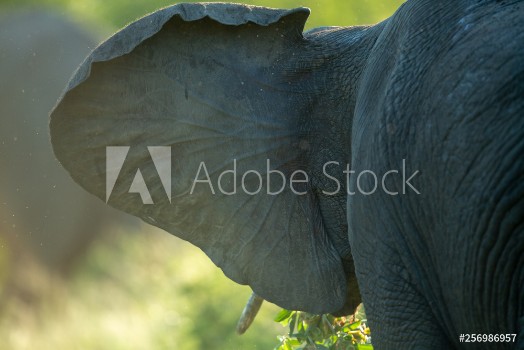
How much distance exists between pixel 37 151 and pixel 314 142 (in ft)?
12.2

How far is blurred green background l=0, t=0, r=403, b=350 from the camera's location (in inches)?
221

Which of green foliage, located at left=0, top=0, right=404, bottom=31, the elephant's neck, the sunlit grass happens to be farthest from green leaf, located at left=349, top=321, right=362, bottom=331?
green foliage, located at left=0, top=0, right=404, bottom=31

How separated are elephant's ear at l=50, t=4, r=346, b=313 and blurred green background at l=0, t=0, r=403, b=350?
10.5 ft

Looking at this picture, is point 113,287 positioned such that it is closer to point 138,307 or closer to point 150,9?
point 138,307

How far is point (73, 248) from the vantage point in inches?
242

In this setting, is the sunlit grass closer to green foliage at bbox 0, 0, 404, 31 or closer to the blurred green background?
the blurred green background

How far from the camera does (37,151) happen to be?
5.83 metres

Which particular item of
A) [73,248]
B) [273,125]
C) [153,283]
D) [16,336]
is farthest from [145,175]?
[153,283]

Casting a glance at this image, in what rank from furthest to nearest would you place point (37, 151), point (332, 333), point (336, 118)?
point (37, 151)
point (332, 333)
point (336, 118)

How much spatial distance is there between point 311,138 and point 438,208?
0.56 m

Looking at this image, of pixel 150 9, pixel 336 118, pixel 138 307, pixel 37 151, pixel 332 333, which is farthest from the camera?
pixel 150 9

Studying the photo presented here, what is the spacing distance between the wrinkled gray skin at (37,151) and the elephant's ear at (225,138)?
128 inches

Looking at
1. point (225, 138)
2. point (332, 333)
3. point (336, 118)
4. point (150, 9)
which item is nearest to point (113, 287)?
point (150, 9)

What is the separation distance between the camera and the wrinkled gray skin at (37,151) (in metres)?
5.74
